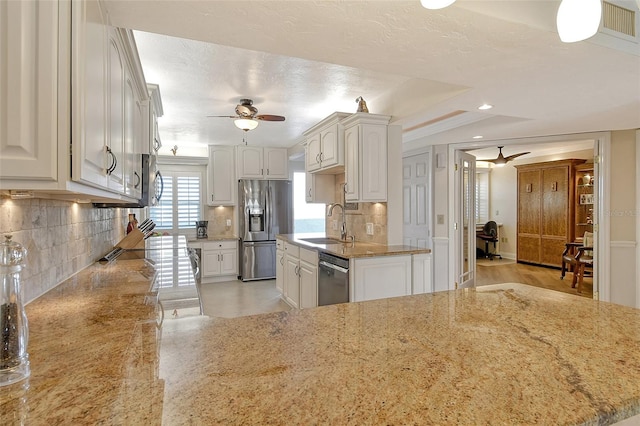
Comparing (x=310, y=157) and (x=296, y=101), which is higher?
(x=296, y=101)

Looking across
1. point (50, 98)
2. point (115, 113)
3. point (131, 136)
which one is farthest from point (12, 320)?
point (131, 136)

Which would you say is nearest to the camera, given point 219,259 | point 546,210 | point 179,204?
point 219,259

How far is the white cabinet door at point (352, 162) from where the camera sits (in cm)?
343

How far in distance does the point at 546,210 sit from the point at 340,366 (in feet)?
25.2

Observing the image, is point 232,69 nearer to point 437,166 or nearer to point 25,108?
point 25,108

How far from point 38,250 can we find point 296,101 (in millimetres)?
2802

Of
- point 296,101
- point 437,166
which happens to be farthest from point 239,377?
point 437,166

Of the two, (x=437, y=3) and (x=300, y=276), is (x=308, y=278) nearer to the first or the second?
(x=300, y=276)

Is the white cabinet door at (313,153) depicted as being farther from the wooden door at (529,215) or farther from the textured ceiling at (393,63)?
the wooden door at (529,215)

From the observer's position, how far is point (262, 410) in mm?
646

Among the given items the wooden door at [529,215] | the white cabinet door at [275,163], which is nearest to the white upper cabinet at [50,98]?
the white cabinet door at [275,163]

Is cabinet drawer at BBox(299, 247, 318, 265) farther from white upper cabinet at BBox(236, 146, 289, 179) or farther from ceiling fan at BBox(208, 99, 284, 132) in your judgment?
white upper cabinet at BBox(236, 146, 289, 179)

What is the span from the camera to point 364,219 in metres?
3.97

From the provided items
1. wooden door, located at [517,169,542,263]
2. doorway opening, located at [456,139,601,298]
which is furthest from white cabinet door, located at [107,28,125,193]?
wooden door, located at [517,169,542,263]
